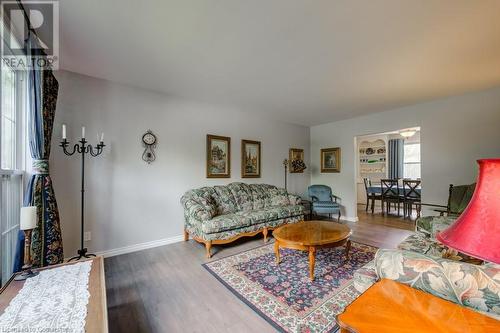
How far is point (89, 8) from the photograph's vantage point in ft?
5.51

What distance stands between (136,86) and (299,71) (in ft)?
8.20

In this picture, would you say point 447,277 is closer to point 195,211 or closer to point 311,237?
point 311,237

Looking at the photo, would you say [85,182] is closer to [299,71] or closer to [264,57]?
[264,57]

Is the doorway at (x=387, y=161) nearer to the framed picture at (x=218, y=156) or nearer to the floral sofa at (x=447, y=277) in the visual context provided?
the framed picture at (x=218, y=156)

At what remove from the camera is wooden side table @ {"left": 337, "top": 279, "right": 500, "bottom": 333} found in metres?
0.81

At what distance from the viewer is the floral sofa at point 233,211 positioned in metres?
3.07

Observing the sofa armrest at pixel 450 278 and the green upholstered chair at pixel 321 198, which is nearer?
the sofa armrest at pixel 450 278

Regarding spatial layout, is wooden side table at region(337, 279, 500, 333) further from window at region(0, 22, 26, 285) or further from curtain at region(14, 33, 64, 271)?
curtain at region(14, 33, 64, 271)

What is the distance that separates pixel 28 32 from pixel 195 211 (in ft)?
8.37

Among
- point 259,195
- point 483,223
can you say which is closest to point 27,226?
point 483,223

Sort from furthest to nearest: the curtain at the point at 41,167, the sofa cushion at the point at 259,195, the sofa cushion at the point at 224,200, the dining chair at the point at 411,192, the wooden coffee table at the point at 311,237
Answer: the dining chair at the point at 411,192
the sofa cushion at the point at 259,195
the sofa cushion at the point at 224,200
the wooden coffee table at the point at 311,237
the curtain at the point at 41,167

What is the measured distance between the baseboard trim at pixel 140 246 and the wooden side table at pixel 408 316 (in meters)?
3.22

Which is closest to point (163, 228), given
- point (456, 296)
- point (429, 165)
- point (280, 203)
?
point (280, 203)

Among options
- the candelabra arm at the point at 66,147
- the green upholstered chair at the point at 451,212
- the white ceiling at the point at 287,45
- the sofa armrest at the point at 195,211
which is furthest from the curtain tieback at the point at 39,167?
the green upholstered chair at the point at 451,212
